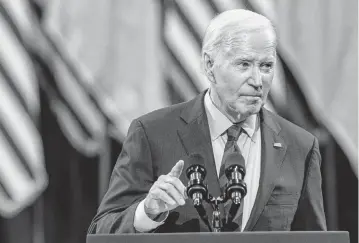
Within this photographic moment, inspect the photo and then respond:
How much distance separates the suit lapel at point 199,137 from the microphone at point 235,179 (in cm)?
22

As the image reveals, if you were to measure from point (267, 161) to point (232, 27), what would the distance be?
412 mm

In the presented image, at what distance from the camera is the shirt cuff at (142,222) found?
191cm

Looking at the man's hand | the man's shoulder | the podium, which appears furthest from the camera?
the man's shoulder

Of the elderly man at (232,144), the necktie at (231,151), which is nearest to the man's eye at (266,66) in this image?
the elderly man at (232,144)

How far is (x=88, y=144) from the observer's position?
4176mm

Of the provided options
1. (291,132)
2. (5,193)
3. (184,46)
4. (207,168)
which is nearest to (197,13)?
(184,46)

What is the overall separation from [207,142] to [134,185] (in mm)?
255

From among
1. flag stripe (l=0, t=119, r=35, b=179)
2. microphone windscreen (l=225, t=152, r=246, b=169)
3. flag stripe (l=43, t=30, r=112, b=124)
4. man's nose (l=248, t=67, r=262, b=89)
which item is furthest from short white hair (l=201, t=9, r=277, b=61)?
flag stripe (l=0, t=119, r=35, b=179)

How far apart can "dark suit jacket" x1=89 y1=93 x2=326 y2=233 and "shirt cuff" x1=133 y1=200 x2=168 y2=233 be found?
3 centimetres

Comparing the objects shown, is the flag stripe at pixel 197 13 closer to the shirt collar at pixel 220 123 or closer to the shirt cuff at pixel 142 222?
the shirt collar at pixel 220 123

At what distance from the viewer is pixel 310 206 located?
2164 mm

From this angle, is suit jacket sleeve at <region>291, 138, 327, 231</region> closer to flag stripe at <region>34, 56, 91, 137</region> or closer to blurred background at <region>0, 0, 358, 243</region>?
blurred background at <region>0, 0, 358, 243</region>

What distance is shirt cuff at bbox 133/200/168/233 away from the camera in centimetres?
191

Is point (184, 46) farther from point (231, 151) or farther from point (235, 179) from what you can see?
point (235, 179)
